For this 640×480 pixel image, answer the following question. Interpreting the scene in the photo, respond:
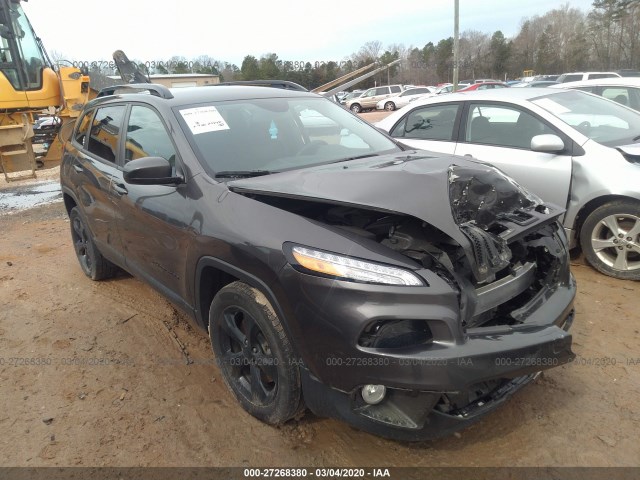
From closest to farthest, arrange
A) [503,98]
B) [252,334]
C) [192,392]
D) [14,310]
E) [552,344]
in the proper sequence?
1. [552,344]
2. [252,334]
3. [192,392]
4. [14,310]
5. [503,98]

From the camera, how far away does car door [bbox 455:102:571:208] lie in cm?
428

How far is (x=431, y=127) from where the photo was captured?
5418 mm

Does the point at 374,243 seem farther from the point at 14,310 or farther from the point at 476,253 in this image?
the point at 14,310

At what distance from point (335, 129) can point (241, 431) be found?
7.23ft

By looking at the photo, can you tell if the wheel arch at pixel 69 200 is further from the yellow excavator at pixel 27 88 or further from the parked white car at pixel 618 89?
the parked white car at pixel 618 89

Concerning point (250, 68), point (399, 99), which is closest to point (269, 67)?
point (250, 68)

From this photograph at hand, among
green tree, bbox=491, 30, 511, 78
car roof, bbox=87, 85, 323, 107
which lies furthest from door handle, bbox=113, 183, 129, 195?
green tree, bbox=491, 30, 511, 78

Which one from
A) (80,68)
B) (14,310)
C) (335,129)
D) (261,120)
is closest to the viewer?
(261,120)

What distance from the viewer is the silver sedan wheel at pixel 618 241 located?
3.91 meters

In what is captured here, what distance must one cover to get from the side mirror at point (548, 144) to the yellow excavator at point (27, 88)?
843 cm

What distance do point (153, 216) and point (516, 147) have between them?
11.3 ft

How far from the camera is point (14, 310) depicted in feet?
14.2

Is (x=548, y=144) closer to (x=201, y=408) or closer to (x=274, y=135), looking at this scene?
(x=274, y=135)

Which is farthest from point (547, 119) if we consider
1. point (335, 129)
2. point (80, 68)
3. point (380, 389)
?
point (80, 68)
